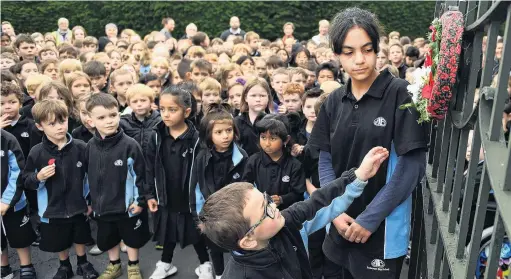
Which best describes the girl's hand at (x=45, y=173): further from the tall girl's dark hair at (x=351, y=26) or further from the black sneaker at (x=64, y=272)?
the tall girl's dark hair at (x=351, y=26)

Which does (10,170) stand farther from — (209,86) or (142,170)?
(209,86)

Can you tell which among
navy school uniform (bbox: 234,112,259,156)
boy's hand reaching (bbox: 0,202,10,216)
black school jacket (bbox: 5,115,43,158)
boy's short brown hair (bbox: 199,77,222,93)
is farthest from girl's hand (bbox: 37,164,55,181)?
boy's short brown hair (bbox: 199,77,222,93)

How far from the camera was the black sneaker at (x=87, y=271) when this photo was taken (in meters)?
4.33

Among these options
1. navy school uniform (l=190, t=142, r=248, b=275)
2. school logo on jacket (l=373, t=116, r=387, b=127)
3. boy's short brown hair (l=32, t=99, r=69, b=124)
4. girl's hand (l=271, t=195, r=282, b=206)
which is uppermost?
school logo on jacket (l=373, t=116, r=387, b=127)

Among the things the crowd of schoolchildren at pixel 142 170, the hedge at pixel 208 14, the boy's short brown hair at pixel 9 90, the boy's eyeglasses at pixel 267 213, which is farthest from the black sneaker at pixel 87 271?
the hedge at pixel 208 14

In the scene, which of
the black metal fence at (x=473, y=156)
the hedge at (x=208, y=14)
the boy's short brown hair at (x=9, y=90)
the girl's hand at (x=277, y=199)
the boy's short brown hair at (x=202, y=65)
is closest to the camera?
the black metal fence at (x=473, y=156)

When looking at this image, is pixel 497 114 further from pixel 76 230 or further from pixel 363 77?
pixel 76 230

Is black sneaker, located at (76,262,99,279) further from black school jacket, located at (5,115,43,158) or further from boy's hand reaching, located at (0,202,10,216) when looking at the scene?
black school jacket, located at (5,115,43,158)

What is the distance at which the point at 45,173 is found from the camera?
12.9ft

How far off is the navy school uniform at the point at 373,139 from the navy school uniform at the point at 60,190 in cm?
233

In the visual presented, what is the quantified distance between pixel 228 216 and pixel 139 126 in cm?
304

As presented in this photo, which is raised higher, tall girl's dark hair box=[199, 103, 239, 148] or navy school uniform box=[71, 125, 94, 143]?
tall girl's dark hair box=[199, 103, 239, 148]

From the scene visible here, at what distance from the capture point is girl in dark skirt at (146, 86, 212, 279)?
4078 millimetres

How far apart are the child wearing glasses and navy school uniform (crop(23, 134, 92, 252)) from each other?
90.0 inches
